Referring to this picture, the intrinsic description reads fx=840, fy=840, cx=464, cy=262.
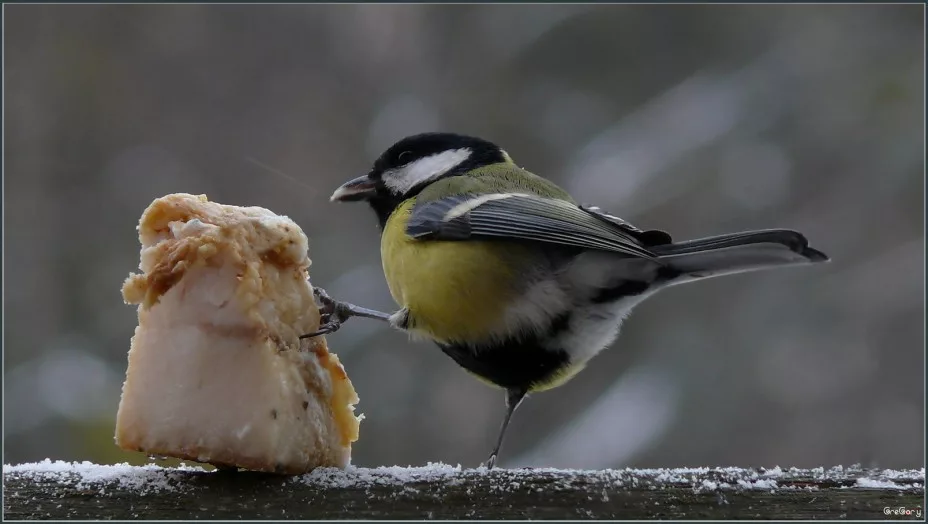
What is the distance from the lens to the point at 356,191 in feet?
7.11

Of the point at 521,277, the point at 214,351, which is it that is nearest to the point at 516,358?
the point at 521,277

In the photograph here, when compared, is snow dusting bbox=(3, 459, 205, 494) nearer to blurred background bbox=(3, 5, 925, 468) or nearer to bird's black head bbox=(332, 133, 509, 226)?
bird's black head bbox=(332, 133, 509, 226)

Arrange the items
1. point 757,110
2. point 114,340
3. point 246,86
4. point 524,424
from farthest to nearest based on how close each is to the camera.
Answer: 1. point 246,86
2. point 757,110
3. point 524,424
4. point 114,340

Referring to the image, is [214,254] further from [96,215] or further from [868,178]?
[868,178]

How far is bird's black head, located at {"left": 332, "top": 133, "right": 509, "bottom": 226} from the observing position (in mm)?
2158

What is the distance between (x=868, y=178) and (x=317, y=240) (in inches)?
123

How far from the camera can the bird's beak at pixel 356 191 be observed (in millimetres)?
2158

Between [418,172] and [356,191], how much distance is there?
168 mm

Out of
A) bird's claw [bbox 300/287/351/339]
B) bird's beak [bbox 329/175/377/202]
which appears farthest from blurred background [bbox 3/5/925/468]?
bird's claw [bbox 300/287/351/339]

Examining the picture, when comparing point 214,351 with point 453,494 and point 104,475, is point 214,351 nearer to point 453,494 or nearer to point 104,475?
point 104,475

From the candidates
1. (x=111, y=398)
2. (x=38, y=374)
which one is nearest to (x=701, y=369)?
(x=111, y=398)

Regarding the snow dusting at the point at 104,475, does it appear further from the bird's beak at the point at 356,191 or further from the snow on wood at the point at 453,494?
the bird's beak at the point at 356,191

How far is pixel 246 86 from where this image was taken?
5.61m

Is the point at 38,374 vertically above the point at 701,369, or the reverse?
the point at 38,374
